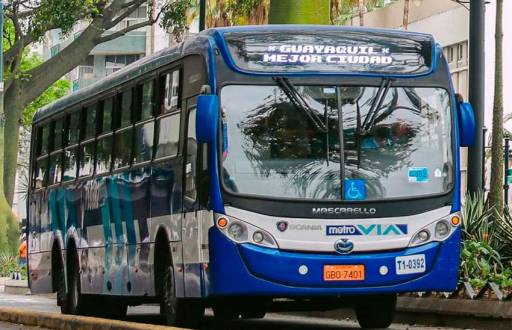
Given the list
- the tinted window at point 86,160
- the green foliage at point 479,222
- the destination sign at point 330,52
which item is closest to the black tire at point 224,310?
the destination sign at point 330,52

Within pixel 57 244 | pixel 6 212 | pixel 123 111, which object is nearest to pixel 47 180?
pixel 57 244

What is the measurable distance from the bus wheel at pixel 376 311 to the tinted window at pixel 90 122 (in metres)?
4.80

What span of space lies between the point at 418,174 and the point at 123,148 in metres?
4.53

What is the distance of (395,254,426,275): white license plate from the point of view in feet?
50.8

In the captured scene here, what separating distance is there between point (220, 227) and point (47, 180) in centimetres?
907

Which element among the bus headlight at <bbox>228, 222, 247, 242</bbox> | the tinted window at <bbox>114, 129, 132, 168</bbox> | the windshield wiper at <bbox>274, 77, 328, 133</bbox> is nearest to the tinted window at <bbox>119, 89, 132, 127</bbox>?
the tinted window at <bbox>114, 129, 132, 168</bbox>

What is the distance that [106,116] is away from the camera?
2014 centimetres

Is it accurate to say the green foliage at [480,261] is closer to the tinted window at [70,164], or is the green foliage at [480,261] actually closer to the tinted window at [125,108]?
the tinted window at [125,108]

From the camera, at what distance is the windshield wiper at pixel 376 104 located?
51.3 ft

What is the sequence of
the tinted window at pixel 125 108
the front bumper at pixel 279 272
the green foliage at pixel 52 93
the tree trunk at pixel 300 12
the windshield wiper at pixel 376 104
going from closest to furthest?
Result: the front bumper at pixel 279 272, the windshield wiper at pixel 376 104, the tinted window at pixel 125 108, the tree trunk at pixel 300 12, the green foliage at pixel 52 93

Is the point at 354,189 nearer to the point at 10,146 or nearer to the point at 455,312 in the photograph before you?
the point at 455,312

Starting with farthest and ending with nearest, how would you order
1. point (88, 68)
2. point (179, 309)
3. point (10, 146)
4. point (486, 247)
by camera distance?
1. point (88, 68)
2. point (10, 146)
3. point (486, 247)
4. point (179, 309)

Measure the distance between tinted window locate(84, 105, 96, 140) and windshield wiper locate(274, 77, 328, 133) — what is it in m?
5.59

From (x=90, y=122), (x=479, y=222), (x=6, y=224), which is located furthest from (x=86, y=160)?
(x=6, y=224)
